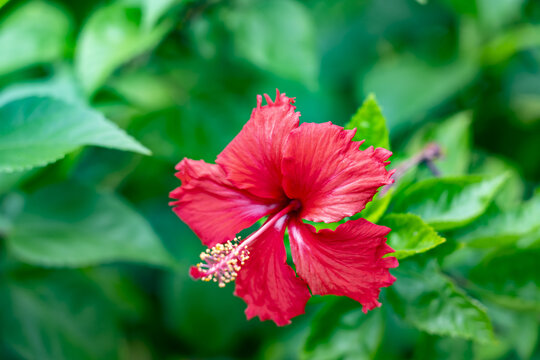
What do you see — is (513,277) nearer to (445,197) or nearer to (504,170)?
(445,197)

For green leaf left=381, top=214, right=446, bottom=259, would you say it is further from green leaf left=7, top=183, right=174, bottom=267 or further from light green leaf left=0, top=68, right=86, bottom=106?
light green leaf left=0, top=68, right=86, bottom=106

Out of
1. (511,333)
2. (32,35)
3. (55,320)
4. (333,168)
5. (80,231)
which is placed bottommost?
(511,333)

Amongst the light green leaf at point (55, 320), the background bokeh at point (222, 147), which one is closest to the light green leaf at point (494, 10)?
the background bokeh at point (222, 147)

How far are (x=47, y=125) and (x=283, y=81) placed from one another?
763mm

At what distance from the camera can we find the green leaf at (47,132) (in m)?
0.84

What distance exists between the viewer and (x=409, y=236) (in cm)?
81

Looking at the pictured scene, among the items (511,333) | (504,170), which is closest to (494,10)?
(504,170)

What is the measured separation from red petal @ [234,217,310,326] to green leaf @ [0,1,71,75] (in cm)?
85

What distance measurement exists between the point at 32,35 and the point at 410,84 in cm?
113

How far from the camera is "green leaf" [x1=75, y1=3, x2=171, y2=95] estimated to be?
1118mm

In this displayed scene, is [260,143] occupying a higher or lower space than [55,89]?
lower

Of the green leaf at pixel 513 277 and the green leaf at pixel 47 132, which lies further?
the green leaf at pixel 513 277

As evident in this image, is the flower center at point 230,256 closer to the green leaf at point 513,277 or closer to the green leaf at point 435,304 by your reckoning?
the green leaf at point 435,304

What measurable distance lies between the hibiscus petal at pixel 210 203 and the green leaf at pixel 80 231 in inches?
12.9
